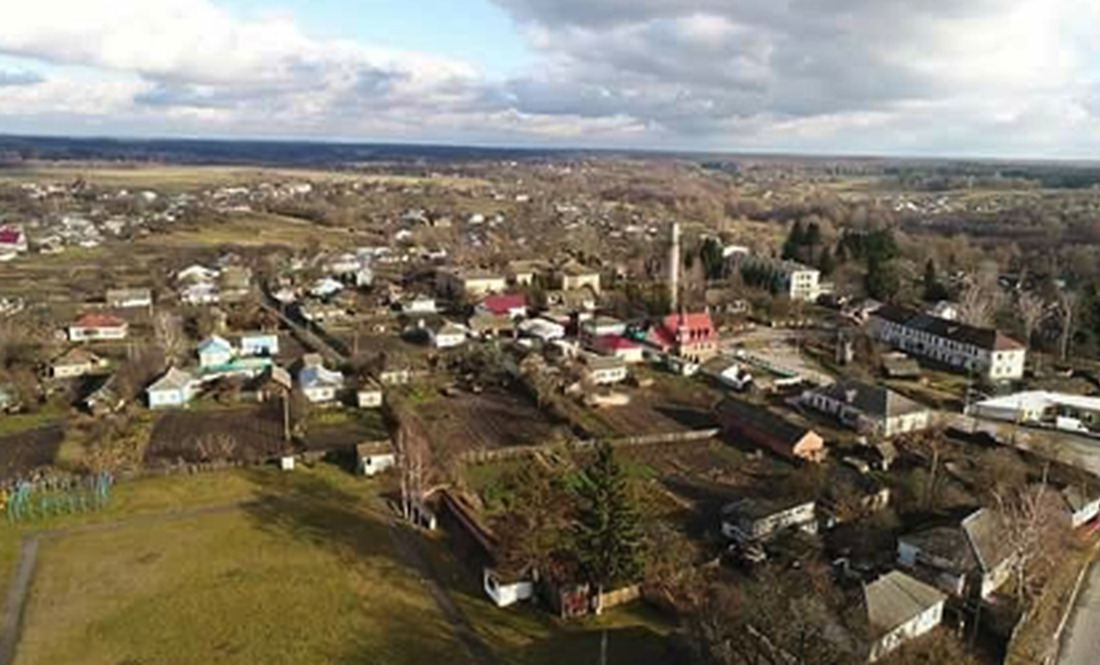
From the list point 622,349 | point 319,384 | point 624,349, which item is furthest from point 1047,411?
point 319,384

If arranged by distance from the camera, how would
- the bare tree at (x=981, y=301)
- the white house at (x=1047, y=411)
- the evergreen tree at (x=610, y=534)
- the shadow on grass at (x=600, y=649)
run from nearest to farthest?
the shadow on grass at (x=600, y=649), the evergreen tree at (x=610, y=534), the white house at (x=1047, y=411), the bare tree at (x=981, y=301)

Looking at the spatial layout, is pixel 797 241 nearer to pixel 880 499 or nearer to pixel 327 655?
pixel 880 499

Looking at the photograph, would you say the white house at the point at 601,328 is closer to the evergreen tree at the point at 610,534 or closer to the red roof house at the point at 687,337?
the red roof house at the point at 687,337

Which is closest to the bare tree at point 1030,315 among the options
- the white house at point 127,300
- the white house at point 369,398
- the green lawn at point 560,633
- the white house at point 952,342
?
the white house at point 952,342

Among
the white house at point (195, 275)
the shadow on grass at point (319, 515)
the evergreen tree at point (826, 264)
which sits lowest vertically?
the shadow on grass at point (319, 515)

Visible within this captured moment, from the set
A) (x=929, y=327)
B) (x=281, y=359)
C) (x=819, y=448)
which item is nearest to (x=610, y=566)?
(x=819, y=448)

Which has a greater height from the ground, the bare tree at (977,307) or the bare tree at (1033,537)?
the bare tree at (977,307)

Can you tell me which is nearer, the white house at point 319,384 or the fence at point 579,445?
the fence at point 579,445
